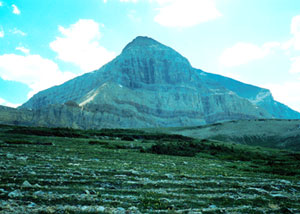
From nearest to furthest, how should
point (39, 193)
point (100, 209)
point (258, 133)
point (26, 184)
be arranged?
point (100, 209)
point (39, 193)
point (26, 184)
point (258, 133)

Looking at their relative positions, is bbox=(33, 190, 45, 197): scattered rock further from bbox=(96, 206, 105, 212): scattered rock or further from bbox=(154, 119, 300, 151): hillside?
bbox=(154, 119, 300, 151): hillside

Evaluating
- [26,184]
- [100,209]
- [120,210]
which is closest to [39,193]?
[26,184]

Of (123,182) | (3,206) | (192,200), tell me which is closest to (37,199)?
(3,206)

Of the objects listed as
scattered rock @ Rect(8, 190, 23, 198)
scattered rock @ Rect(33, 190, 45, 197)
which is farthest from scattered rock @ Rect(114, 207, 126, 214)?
scattered rock @ Rect(8, 190, 23, 198)

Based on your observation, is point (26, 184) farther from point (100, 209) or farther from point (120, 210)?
point (120, 210)

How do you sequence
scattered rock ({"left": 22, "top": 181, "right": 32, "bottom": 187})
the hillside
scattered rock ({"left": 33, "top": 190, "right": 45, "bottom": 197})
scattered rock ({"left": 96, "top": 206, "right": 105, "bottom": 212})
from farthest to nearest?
the hillside → scattered rock ({"left": 22, "top": 181, "right": 32, "bottom": 187}) → scattered rock ({"left": 33, "top": 190, "right": 45, "bottom": 197}) → scattered rock ({"left": 96, "top": 206, "right": 105, "bottom": 212})

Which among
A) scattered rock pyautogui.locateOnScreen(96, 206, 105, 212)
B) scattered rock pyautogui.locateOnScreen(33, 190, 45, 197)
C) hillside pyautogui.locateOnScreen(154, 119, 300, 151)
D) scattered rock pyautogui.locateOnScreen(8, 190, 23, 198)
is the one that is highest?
hillside pyautogui.locateOnScreen(154, 119, 300, 151)

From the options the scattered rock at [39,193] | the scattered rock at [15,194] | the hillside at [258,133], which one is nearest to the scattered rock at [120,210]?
the scattered rock at [39,193]

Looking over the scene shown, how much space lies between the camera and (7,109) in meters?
127

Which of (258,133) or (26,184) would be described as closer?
(26,184)

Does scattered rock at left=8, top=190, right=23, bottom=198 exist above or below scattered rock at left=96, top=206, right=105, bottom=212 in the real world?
above

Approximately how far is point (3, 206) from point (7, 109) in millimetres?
141429

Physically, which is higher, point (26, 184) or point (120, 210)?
point (26, 184)

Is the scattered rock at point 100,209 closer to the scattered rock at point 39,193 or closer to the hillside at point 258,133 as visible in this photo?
the scattered rock at point 39,193
